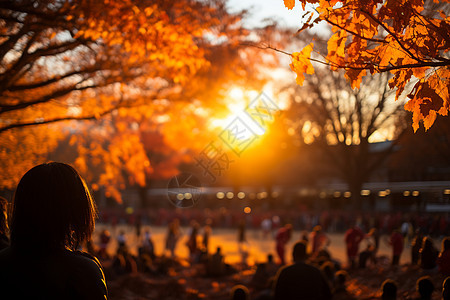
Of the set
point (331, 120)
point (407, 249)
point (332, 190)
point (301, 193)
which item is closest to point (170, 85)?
point (407, 249)

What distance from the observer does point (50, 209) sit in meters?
1.93

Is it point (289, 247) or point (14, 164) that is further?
point (289, 247)

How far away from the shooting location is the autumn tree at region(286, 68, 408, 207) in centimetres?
2380

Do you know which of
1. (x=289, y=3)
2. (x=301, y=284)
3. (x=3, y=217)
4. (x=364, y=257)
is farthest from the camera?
(x=364, y=257)

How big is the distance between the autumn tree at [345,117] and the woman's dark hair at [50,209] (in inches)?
883

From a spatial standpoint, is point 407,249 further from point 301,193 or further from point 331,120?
point 301,193

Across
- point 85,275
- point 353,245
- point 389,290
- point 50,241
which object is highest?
point 50,241

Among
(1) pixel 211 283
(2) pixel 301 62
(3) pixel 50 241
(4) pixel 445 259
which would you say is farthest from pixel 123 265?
(3) pixel 50 241

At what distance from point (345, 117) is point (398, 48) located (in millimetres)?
23449

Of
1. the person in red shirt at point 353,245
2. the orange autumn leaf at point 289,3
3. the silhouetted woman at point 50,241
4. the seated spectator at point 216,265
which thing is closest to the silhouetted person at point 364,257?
the person in red shirt at point 353,245

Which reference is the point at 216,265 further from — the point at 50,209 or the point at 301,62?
the point at 50,209

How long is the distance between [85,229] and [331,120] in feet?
83.6

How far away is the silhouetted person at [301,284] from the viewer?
433 centimetres

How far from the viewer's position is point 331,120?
2630 cm
